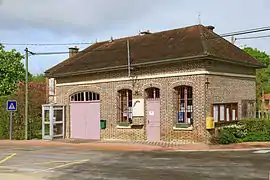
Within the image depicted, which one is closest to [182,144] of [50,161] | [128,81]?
[128,81]

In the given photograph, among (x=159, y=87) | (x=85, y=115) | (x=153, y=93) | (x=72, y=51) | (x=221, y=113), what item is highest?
(x=72, y=51)

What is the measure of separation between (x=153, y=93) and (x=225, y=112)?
3.97 metres

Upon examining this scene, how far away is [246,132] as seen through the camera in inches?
835

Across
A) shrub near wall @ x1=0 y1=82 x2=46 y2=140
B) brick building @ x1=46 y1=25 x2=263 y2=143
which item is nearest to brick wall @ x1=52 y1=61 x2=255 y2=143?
brick building @ x1=46 y1=25 x2=263 y2=143

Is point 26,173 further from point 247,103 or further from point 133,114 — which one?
point 247,103

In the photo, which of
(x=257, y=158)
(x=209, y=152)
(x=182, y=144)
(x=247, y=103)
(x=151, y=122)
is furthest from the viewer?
(x=247, y=103)

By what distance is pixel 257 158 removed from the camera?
48.2 ft

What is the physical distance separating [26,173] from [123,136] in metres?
11.2

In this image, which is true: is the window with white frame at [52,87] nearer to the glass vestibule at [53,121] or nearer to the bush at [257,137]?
the glass vestibule at [53,121]

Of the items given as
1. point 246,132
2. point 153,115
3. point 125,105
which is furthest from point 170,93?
point 246,132

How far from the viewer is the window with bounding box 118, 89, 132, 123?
23.1 m

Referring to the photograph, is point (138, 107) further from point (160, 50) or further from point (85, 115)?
point (85, 115)

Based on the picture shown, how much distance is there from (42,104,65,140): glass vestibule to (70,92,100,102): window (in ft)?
3.04

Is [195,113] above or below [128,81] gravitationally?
below
